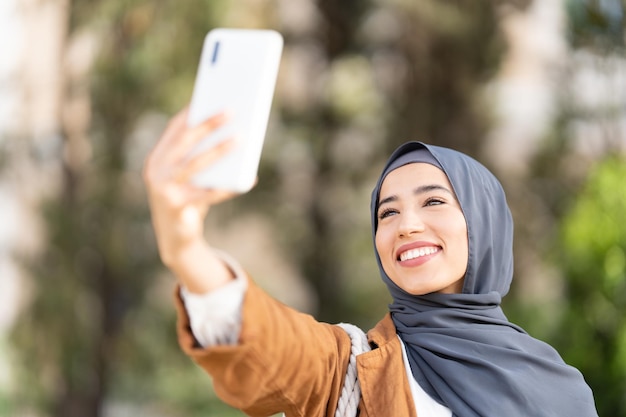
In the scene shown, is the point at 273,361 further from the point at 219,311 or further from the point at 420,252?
the point at 420,252

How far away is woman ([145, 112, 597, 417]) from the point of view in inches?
44.0

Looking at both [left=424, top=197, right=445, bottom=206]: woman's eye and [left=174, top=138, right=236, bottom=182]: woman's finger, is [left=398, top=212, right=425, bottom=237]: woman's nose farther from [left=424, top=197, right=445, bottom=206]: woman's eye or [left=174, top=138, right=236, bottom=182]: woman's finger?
[left=174, top=138, right=236, bottom=182]: woman's finger

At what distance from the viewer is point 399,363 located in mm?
1459

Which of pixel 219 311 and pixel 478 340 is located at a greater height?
pixel 219 311

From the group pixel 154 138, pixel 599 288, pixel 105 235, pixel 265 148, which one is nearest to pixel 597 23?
pixel 599 288

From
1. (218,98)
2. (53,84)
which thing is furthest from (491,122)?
(218,98)

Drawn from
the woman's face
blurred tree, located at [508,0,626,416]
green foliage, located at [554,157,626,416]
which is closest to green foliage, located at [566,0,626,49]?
blurred tree, located at [508,0,626,416]

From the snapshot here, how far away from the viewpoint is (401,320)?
1618mm

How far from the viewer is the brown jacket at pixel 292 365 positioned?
3.81 feet

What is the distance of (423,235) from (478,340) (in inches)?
9.4

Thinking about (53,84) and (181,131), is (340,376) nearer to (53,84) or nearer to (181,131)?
(181,131)

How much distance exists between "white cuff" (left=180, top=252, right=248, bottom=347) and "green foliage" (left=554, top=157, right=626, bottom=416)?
11.7 feet

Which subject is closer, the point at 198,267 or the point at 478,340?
the point at 198,267

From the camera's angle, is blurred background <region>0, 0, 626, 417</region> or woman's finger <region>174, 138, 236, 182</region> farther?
blurred background <region>0, 0, 626, 417</region>
